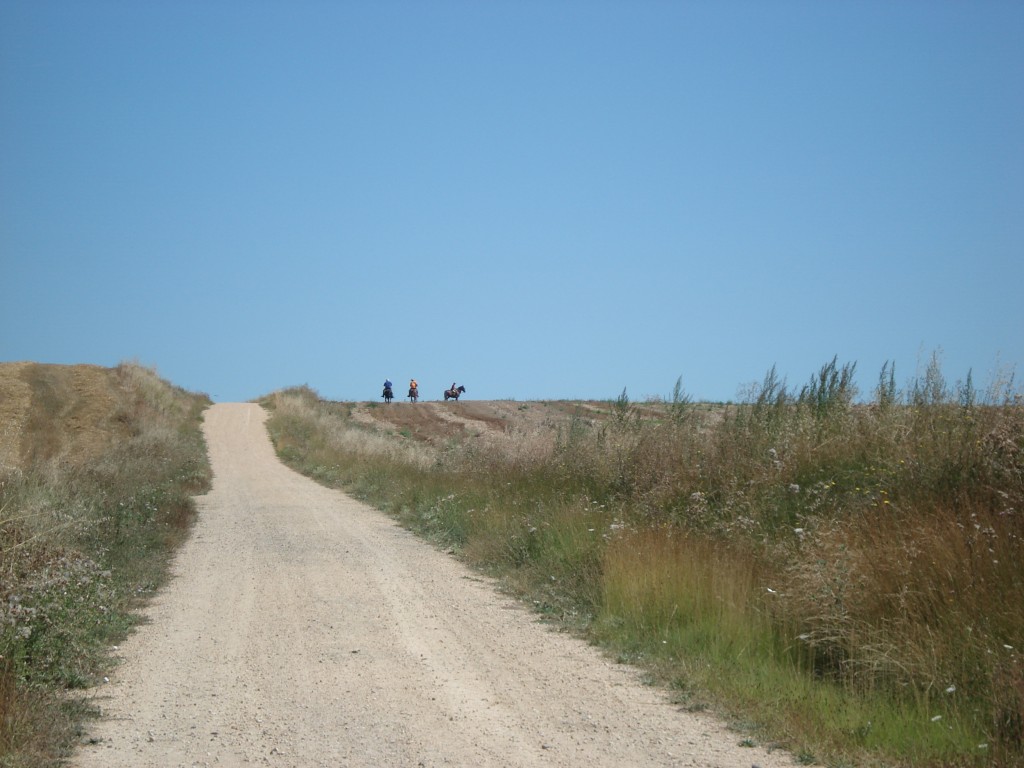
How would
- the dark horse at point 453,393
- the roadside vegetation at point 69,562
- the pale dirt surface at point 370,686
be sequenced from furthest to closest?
the dark horse at point 453,393 → the roadside vegetation at point 69,562 → the pale dirt surface at point 370,686

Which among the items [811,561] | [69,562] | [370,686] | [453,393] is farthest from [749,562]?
[453,393]

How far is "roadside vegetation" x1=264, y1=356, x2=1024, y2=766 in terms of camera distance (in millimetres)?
6305

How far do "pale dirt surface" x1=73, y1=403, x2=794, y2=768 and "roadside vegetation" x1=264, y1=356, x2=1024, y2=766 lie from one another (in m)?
0.61

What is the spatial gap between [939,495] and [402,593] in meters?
6.29

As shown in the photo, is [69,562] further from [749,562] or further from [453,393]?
[453,393]

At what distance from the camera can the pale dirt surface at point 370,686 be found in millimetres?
5816

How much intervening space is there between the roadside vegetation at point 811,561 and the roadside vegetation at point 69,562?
4611 millimetres

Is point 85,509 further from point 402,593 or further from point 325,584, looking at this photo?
point 402,593

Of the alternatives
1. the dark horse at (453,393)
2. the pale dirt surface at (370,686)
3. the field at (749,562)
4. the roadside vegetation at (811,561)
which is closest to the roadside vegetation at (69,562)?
the field at (749,562)

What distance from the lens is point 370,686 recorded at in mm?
7281

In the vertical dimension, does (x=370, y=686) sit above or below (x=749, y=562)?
below

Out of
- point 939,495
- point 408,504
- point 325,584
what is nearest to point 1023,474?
point 939,495

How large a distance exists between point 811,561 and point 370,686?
406cm

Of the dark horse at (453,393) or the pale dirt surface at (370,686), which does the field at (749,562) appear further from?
the dark horse at (453,393)
